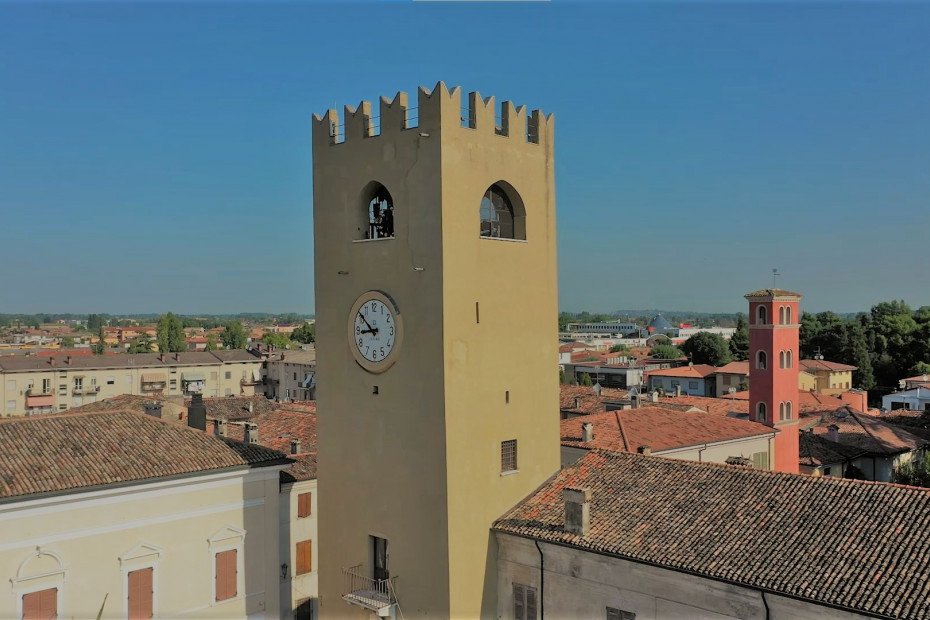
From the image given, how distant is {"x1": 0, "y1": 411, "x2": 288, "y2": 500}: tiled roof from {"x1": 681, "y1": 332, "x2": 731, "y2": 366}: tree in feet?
316

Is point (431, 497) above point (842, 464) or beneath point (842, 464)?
above

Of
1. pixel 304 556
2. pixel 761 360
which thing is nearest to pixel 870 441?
pixel 761 360

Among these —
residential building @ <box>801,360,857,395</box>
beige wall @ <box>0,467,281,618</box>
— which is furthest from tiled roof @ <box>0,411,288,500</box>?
residential building @ <box>801,360,857,395</box>

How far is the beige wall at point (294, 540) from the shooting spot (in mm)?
25203

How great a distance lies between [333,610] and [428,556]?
3.38 meters

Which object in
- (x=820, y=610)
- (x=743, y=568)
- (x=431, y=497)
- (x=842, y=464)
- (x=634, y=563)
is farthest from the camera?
(x=842, y=464)

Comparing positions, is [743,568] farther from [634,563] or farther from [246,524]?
[246,524]

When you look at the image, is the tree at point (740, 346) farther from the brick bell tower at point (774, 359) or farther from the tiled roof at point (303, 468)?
the tiled roof at point (303, 468)

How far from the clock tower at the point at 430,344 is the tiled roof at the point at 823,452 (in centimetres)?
2531

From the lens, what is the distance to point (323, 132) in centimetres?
1906

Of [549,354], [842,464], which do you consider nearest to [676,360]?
[842,464]

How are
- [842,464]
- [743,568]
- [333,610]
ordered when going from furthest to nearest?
[842,464]
[333,610]
[743,568]

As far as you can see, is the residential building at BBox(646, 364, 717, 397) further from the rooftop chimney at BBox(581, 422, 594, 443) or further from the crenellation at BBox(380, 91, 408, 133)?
the crenellation at BBox(380, 91, 408, 133)

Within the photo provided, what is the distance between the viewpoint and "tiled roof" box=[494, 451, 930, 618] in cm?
1339
